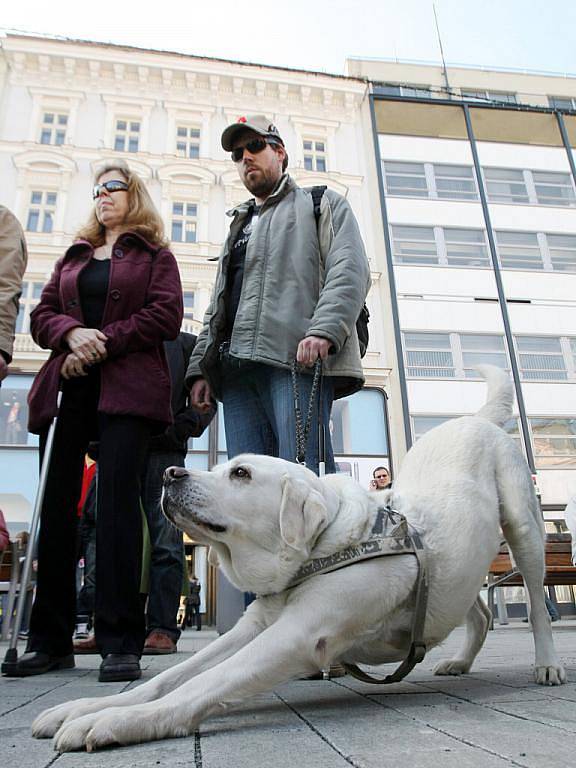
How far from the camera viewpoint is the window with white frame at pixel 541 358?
1672 cm

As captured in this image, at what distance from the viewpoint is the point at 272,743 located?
1331mm

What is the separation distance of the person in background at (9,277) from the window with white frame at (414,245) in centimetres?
1501

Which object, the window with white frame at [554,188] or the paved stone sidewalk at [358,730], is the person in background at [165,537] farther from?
the window with white frame at [554,188]

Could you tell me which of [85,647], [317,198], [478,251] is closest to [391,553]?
[317,198]

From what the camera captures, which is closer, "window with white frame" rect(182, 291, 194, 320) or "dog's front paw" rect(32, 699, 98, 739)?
"dog's front paw" rect(32, 699, 98, 739)

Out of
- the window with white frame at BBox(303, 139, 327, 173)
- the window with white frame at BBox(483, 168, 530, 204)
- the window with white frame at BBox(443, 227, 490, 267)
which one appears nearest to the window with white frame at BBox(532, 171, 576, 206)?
the window with white frame at BBox(483, 168, 530, 204)

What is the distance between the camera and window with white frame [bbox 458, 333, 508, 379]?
54.0ft

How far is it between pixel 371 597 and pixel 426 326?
1525 centimetres

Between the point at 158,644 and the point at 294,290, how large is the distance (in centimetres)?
251

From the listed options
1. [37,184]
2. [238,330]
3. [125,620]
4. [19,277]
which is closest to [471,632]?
[125,620]

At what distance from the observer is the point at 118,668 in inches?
95.0

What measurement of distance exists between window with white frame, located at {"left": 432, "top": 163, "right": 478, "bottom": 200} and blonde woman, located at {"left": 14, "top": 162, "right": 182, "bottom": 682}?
17.3m

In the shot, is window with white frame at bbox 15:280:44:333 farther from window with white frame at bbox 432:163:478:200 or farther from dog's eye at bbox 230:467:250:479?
dog's eye at bbox 230:467:250:479

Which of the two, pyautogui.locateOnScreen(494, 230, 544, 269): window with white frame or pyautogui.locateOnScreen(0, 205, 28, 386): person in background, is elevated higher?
pyautogui.locateOnScreen(494, 230, 544, 269): window with white frame
